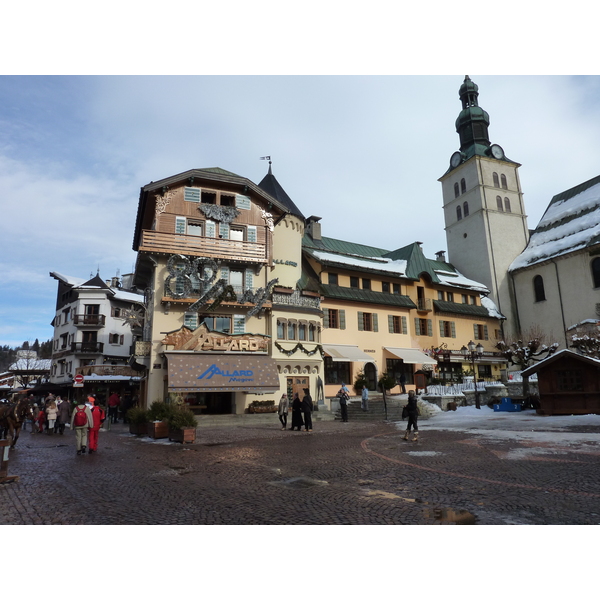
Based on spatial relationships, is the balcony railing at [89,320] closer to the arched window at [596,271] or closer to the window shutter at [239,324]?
the window shutter at [239,324]

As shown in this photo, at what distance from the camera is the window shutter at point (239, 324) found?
28.2 m

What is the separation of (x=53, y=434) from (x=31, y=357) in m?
55.8

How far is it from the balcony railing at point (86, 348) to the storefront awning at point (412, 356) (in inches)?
1142

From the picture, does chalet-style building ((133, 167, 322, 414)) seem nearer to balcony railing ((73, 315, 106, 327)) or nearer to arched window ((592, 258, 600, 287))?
balcony railing ((73, 315, 106, 327))

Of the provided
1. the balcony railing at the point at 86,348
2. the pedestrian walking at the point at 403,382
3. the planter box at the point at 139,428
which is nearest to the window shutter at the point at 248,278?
the planter box at the point at 139,428

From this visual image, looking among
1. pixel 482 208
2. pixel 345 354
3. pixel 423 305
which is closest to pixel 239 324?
pixel 345 354

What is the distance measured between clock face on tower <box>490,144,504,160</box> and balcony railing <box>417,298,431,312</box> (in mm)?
24809

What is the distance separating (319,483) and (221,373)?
1769 cm

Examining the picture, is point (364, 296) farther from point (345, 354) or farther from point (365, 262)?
point (345, 354)

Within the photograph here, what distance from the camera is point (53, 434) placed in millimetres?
22094

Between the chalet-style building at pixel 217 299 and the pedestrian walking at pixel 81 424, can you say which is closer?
the pedestrian walking at pixel 81 424

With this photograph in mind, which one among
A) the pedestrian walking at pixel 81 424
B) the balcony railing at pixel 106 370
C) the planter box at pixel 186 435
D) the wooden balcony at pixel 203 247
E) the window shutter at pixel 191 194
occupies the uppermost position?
the window shutter at pixel 191 194

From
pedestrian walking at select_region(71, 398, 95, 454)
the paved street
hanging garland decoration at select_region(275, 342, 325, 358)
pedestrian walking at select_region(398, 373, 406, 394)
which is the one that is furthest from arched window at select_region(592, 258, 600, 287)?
pedestrian walking at select_region(71, 398, 95, 454)
